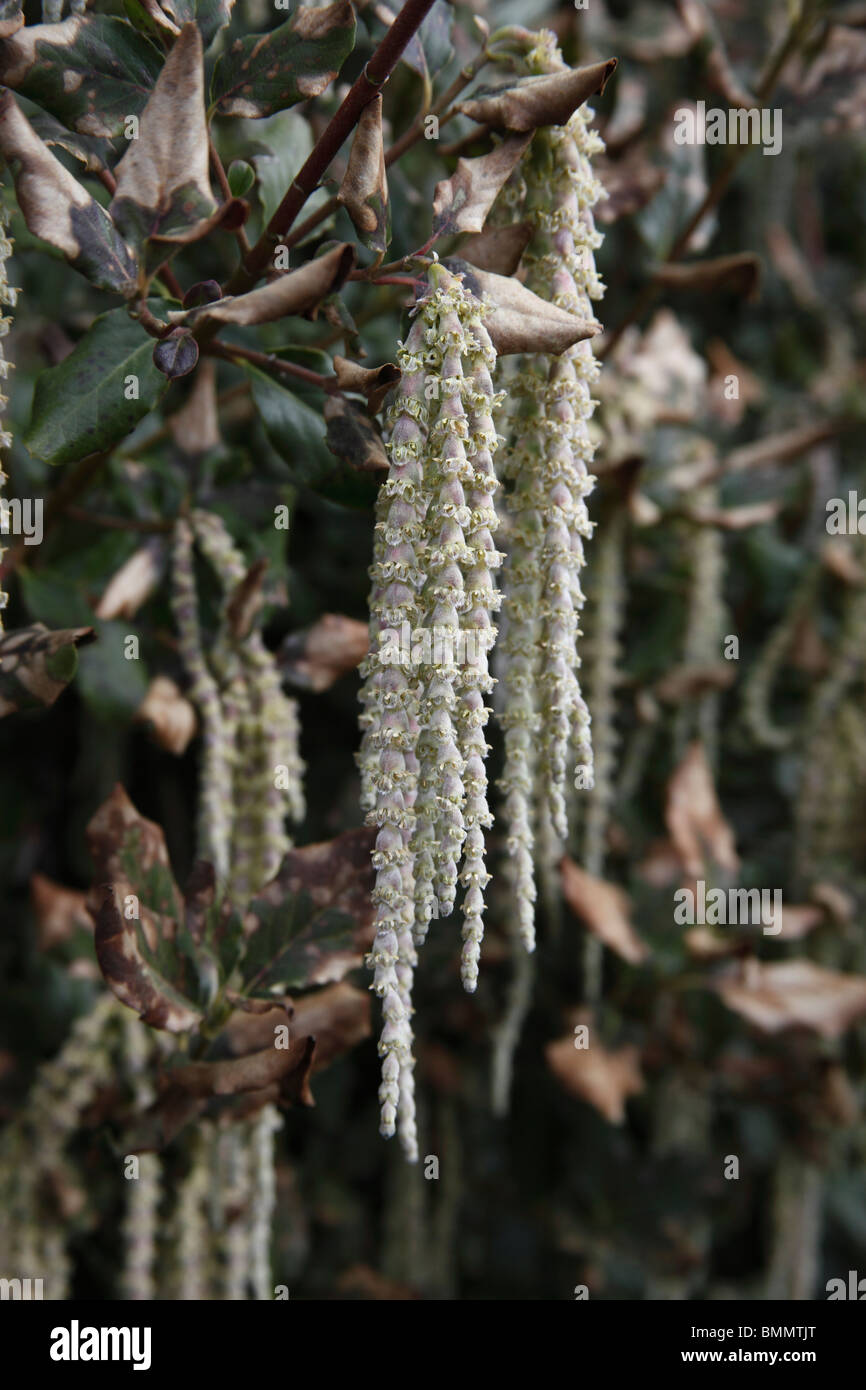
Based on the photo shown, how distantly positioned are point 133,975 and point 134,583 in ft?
1.31

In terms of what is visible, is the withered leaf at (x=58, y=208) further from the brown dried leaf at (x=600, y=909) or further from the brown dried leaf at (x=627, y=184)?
the brown dried leaf at (x=600, y=909)

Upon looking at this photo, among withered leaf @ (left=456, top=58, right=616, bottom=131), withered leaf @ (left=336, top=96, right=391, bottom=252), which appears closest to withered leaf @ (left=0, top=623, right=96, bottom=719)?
withered leaf @ (left=336, top=96, right=391, bottom=252)

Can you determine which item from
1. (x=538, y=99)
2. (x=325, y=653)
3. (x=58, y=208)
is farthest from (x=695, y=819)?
(x=58, y=208)

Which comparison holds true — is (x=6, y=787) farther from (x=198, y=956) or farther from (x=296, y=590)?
(x=198, y=956)

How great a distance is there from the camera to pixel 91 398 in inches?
30.9

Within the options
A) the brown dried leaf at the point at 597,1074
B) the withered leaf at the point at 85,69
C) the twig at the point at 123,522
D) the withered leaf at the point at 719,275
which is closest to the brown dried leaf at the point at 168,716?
the twig at the point at 123,522

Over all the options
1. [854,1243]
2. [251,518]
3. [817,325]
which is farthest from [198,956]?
[817,325]

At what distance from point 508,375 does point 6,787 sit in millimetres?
1035

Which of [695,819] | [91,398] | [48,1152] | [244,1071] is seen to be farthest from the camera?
[695,819]

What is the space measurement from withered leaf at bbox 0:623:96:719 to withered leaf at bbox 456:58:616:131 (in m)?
0.46

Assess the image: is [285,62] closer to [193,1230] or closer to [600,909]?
[600,909]

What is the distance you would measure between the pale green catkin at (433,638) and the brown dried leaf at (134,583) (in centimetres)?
43

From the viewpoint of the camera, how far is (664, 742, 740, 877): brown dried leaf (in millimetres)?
1496

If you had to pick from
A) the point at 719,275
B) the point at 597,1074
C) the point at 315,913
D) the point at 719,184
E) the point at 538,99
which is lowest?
the point at 597,1074
